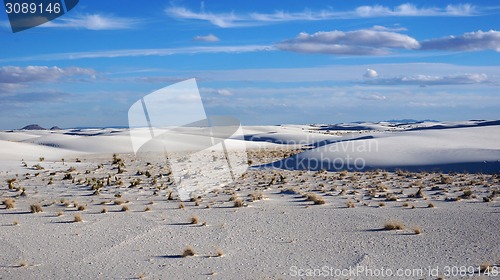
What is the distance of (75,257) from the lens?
9.44m

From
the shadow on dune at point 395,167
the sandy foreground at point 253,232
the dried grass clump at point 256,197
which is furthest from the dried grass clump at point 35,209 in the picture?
the shadow on dune at point 395,167

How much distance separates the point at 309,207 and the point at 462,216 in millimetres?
4246

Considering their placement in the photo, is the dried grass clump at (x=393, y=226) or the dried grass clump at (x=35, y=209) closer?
the dried grass clump at (x=393, y=226)

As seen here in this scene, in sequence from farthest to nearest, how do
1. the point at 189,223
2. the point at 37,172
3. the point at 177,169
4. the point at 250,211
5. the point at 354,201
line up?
the point at 177,169
the point at 37,172
the point at 354,201
the point at 250,211
the point at 189,223

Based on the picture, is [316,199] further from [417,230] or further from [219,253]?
[219,253]

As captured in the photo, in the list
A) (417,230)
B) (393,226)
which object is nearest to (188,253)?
(393,226)

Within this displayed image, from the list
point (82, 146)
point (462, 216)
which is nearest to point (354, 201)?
point (462, 216)

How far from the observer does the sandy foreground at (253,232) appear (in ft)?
28.3

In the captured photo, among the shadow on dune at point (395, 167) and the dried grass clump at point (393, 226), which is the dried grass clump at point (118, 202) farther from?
the shadow on dune at point (395, 167)

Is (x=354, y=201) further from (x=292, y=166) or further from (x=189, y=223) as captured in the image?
(x=292, y=166)

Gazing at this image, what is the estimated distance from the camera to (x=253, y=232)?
1146cm

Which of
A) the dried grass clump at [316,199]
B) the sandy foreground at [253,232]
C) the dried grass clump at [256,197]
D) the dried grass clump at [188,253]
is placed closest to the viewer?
the sandy foreground at [253,232]

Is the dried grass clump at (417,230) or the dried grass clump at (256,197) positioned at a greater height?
the dried grass clump at (256,197)

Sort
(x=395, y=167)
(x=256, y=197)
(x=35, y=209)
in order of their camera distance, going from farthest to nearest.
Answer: (x=395, y=167)
(x=256, y=197)
(x=35, y=209)
